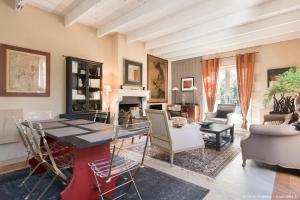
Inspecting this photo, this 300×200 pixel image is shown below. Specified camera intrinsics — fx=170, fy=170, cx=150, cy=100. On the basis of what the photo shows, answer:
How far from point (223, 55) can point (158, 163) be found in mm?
5051

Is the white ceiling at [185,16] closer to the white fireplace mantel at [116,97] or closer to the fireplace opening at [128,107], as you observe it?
the white fireplace mantel at [116,97]

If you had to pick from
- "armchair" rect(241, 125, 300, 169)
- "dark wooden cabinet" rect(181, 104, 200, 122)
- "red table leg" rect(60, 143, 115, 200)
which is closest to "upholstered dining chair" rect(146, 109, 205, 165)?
"armchair" rect(241, 125, 300, 169)

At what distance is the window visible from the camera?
6344 millimetres

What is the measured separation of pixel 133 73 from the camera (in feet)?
18.6

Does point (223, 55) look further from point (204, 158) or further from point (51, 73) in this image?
point (51, 73)

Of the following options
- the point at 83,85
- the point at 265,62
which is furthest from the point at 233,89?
the point at 83,85

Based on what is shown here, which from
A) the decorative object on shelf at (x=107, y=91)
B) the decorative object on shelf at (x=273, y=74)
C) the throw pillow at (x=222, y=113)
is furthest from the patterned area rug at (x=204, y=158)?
the decorative object on shelf at (x=273, y=74)

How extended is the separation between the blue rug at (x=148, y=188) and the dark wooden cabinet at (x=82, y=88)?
1.62m

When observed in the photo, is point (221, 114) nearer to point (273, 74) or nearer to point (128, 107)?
point (273, 74)

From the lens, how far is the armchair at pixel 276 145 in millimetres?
2531

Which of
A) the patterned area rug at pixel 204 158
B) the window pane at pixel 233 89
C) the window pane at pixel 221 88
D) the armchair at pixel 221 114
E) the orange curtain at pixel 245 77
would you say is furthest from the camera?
the window pane at pixel 221 88

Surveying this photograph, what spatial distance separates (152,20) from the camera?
415 centimetres

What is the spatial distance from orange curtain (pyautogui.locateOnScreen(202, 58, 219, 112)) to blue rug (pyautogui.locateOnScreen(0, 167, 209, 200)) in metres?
4.68

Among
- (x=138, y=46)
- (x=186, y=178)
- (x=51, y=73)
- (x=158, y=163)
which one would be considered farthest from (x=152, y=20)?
(x=186, y=178)
